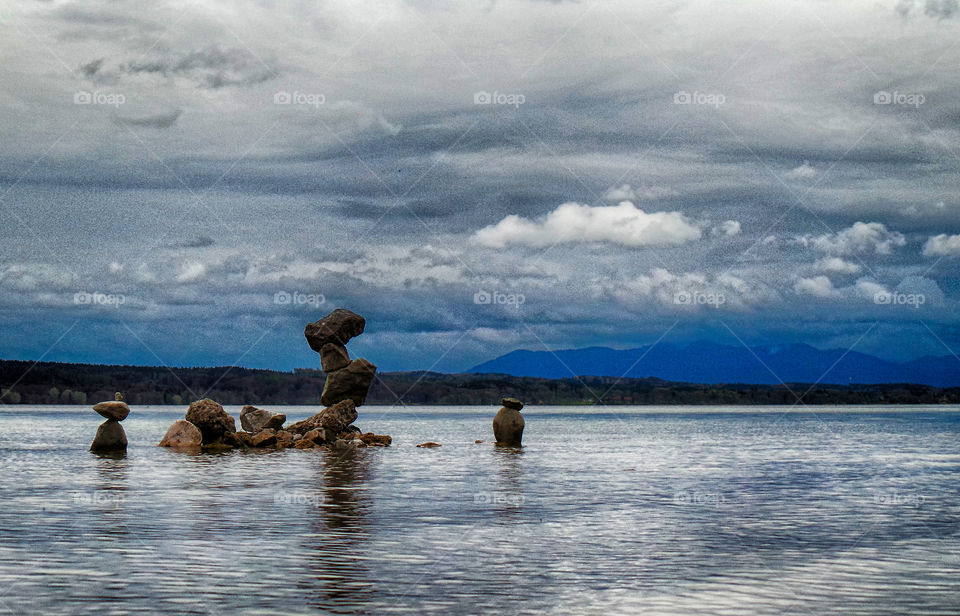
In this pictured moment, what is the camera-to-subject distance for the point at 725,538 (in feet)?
69.1

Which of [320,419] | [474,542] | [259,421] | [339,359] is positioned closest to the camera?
[474,542]

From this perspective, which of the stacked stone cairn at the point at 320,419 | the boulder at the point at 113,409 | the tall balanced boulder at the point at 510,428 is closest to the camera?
the boulder at the point at 113,409

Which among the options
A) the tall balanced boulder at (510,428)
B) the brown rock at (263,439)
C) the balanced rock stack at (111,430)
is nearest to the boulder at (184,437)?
the brown rock at (263,439)

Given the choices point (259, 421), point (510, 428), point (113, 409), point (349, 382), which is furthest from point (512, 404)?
point (113, 409)

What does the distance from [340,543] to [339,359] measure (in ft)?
161

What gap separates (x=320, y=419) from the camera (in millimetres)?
67312

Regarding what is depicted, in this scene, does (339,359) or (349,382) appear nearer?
(349,382)

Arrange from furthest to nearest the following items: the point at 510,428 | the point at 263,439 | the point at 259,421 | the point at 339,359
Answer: the point at 259,421 → the point at 339,359 → the point at 510,428 → the point at 263,439

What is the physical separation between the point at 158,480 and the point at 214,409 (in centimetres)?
2646

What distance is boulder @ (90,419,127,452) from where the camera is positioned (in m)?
57.2

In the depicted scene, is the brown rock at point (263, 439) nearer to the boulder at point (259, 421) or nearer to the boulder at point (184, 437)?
the boulder at point (184, 437)

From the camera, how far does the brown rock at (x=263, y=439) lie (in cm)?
6172

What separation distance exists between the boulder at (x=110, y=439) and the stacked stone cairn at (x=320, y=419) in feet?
13.3

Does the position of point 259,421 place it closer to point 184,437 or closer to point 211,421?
point 184,437
